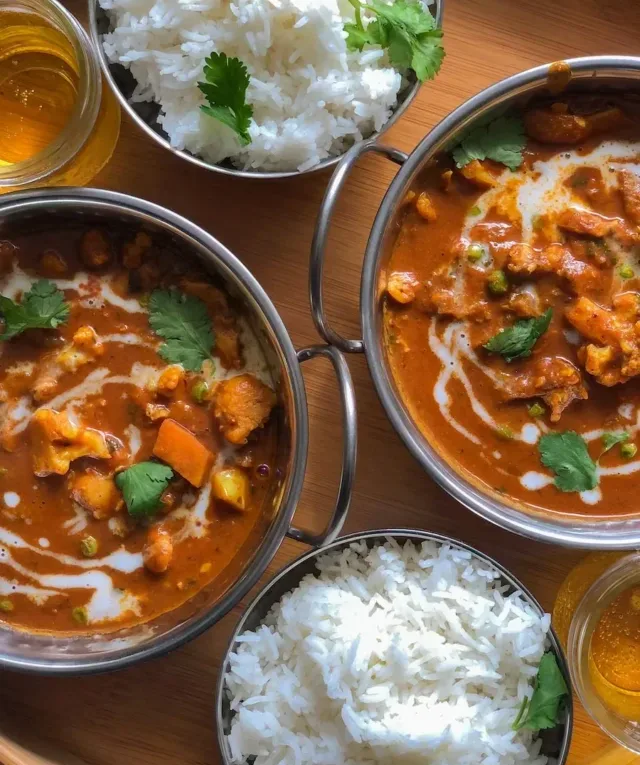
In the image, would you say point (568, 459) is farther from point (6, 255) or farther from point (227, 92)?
point (6, 255)

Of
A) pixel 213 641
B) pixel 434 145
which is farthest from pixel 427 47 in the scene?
pixel 213 641

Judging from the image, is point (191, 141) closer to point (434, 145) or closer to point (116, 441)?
point (434, 145)

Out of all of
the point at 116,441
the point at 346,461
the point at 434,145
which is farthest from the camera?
the point at 116,441

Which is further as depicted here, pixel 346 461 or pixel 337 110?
pixel 337 110

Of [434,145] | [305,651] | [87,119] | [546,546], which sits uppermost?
[434,145]

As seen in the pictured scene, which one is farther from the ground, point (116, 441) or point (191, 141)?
point (191, 141)

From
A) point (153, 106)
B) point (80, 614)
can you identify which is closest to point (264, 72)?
point (153, 106)

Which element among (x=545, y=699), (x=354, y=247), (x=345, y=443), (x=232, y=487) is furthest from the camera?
(x=354, y=247)
